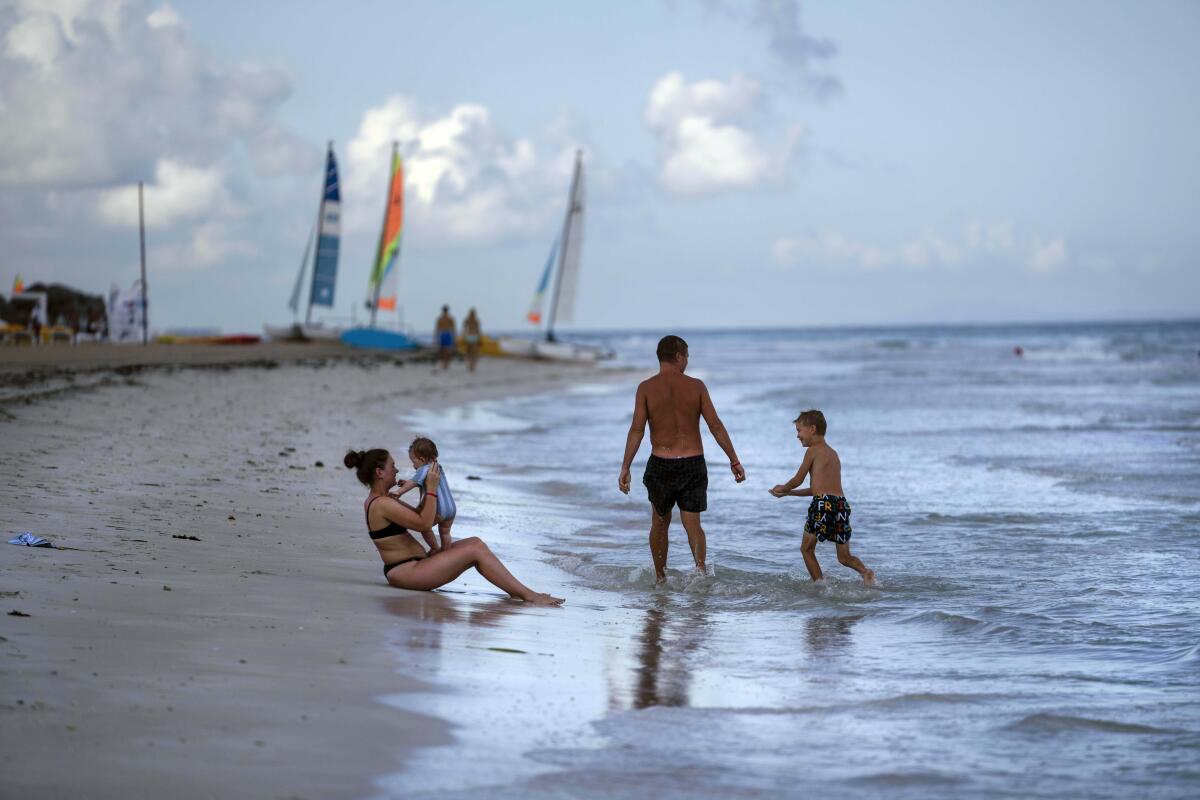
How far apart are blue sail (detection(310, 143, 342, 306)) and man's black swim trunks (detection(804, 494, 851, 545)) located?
1860 inches

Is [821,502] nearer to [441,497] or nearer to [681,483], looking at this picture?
[681,483]

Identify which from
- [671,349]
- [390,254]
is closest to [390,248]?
[390,254]

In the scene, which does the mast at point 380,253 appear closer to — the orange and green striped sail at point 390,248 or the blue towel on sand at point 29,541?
the orange and green striped sail at point 390,248

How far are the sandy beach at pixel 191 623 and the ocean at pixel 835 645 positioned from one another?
0.81 feet

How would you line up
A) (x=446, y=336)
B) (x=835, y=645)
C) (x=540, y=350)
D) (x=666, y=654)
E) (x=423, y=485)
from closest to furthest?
(x=666, y=654) < (x=835, y=645) < (x=423, y=485) < (x=446, y=336) < (x=540, y=350)

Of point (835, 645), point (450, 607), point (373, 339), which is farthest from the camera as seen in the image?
point (373, 339)

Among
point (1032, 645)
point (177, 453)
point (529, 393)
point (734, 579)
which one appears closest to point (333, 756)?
point (1032, 645)

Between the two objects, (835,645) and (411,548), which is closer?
(835,645)

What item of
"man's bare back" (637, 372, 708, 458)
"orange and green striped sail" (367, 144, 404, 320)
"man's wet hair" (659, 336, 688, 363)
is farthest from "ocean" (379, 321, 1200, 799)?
"orange and green striped sail" (367, 144, 404, 320)

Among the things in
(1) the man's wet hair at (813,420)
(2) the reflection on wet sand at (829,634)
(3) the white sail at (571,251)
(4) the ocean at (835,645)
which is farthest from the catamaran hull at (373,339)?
(2) the reflection on wet sand at (829,634)

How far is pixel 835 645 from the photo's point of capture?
21.1 ft

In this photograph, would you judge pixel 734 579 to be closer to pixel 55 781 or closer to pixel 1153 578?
pixel 1153 578

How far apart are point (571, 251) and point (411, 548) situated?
43957 mm

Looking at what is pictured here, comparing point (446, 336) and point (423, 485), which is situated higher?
point (446, 336)
